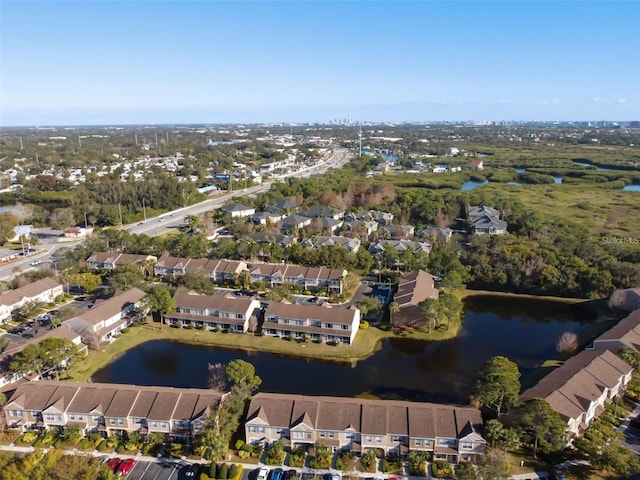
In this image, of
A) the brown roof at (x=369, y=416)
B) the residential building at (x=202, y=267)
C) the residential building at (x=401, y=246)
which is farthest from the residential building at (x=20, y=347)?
the residential building at (x=401, y=246)

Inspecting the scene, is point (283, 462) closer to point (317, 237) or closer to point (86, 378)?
point (86, 378)

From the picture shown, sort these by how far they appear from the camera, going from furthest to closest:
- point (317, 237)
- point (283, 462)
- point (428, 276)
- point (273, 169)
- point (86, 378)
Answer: point (273, 169) < point (317, 237) < point (428, 276) < point (86, 378) < point (283, 462)

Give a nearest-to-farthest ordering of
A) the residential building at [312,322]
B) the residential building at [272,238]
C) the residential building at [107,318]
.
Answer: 1. the residential building at [107,318]
2. the residential building at [312,322]
3. the residential building at [272,238]

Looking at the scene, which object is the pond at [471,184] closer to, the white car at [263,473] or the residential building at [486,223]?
the residential building at [486,223]

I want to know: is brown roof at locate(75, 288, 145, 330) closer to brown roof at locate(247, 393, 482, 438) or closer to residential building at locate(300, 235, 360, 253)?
brown roof at locate(247, 393, 482, 438)

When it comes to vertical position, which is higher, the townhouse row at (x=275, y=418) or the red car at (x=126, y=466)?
the townhouse row at (x=275, y=418)

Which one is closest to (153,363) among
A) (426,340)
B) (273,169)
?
(426,340)
